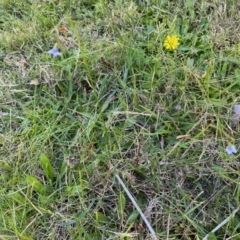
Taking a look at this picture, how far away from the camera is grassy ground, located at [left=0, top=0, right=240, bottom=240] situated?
140 centimetres

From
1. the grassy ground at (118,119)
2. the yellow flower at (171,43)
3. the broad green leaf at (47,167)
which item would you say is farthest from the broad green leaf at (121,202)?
the yellow flower at (171,43)

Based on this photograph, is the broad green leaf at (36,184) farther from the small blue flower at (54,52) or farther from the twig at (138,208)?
the small blue flower at (54,52)

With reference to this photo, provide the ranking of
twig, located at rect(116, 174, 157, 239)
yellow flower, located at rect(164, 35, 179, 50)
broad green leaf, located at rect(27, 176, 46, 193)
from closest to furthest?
twig, located at rect(116, 174, 157, 239)
broad green leaf, located at rect(27, 176, 46, 193)
yellow flower, located at rect(164, 35, 179, 50)

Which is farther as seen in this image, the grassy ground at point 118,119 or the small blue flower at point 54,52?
the small blue flower at point 54,52

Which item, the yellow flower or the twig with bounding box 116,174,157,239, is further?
the yellow flower

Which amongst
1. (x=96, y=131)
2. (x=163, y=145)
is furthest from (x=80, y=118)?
(x=163, y=145)

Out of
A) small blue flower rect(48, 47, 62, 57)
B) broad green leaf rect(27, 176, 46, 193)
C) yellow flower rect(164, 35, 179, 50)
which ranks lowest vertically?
broad green leaf rect(27, 176, 46, 193)

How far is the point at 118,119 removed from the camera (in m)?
1.56

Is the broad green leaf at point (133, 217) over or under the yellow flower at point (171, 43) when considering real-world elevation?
under

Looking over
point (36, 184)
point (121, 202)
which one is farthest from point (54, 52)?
point (121, 202)

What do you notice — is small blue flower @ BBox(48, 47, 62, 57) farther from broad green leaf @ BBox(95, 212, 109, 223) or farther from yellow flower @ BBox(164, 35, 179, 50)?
broad green leaf @ BBox(95, 212, 109, 223)

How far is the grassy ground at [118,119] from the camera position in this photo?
55.1 inches

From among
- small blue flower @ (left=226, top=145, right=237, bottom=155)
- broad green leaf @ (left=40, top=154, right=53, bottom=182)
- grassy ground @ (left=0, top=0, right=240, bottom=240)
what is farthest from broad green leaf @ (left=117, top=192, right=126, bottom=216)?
small blue flower @ (left=226, top=145, right=237, bottom=155)

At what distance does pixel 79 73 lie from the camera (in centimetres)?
170
